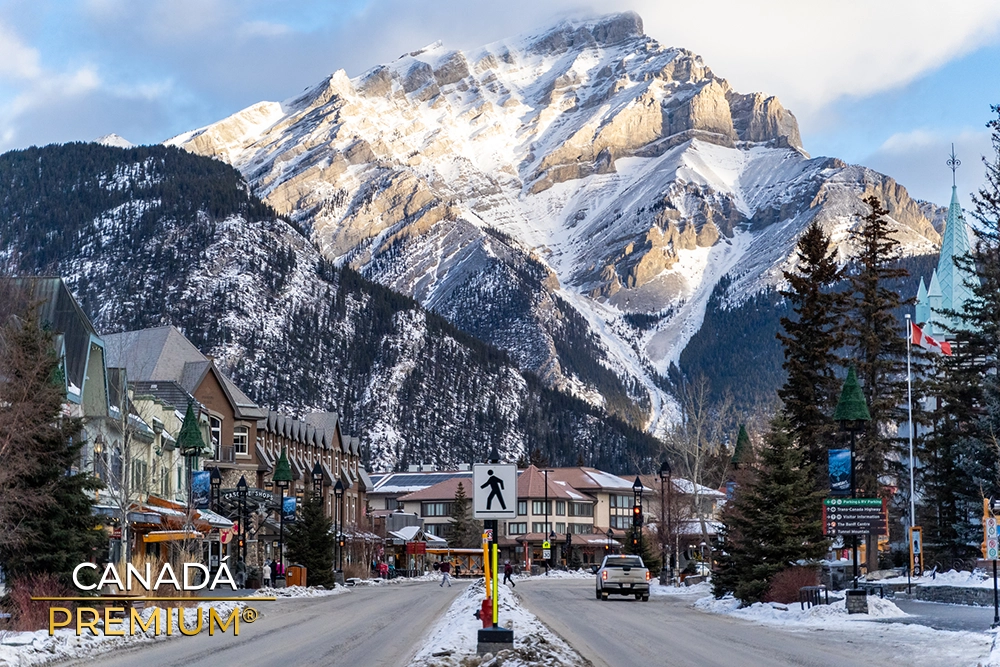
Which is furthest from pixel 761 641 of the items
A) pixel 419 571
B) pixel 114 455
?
pixel 419 571

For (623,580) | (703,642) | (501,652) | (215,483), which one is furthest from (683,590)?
(501,652)

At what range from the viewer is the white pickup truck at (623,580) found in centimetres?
5034

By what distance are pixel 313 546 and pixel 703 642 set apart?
38253 mm

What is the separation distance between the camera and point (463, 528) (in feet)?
436

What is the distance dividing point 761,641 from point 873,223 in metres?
35.3

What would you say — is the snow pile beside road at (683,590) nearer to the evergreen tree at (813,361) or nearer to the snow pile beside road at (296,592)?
the evergreen tree at (813,361)

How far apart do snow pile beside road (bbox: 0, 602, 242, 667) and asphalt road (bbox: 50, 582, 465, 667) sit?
0.43 metres

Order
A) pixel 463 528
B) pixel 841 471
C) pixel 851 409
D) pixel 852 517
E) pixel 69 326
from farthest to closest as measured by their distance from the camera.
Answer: pixel 463 528, pixel 69 326, pixel 851 409, pixel 841 471, pixel 852 517

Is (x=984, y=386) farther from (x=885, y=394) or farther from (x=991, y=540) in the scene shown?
(x=991, y=540)

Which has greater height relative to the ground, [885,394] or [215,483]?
[885,394]

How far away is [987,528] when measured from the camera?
3144 cm

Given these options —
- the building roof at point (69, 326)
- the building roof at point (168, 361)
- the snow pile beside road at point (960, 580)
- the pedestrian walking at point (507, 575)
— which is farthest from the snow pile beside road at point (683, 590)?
the building roof at point (168, 361)

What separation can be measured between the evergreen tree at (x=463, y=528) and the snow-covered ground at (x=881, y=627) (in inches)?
3438

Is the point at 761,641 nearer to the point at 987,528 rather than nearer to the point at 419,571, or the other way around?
the point at 987,528
